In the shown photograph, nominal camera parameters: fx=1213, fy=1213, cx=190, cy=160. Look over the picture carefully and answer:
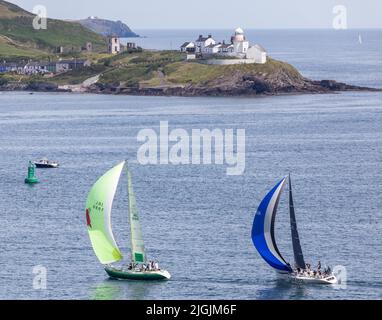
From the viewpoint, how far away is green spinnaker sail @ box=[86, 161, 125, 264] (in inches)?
2724

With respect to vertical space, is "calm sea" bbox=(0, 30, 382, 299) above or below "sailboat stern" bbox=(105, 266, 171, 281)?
above

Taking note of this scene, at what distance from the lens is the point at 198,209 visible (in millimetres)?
91062

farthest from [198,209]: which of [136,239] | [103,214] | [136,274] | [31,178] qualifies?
[31,178]

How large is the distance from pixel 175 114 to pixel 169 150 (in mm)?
45481

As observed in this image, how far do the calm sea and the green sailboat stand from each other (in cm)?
113

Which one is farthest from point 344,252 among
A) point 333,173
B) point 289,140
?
point 289,140

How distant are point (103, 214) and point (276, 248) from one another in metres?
10.1

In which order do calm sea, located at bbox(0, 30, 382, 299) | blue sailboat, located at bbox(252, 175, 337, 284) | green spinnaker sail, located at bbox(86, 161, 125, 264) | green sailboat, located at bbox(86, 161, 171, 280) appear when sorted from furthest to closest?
green spinnaker sail, located at bbox(86, 161, 125, 264), green sailboat, located at bbox(86, 161, 171, 280), blue sailboat, located at bbox(252, 175, 337, 284), calm sea, located at bbox(0, 30, 382, 299)

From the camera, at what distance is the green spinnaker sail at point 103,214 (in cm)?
6919

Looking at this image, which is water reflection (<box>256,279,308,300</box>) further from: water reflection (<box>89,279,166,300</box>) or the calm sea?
water reflection (<box>89,279,166,300</box>)

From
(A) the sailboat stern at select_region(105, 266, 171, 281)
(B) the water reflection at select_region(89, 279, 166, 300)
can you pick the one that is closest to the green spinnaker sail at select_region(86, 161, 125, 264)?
(A) the sailboat stern at select_region(105, 266, 171, 281)

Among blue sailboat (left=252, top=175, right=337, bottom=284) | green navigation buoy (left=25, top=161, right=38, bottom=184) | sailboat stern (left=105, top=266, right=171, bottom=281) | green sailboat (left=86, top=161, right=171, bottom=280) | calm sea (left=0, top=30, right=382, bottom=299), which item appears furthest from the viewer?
green navigation buoy (left=25, top=161, right=38, bottom=184)

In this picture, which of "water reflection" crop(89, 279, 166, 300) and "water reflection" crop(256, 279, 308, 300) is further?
"water reflection" crop(89, 279, 166, 300)

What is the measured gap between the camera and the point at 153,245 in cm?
7650
